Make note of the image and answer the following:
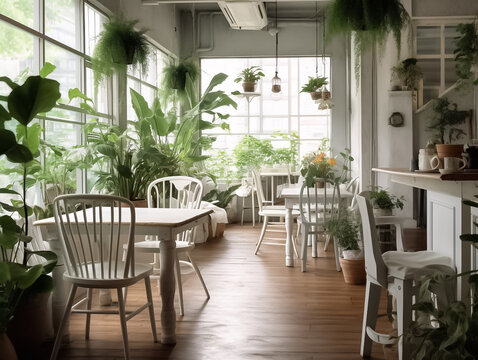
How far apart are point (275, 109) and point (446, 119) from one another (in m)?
2.77

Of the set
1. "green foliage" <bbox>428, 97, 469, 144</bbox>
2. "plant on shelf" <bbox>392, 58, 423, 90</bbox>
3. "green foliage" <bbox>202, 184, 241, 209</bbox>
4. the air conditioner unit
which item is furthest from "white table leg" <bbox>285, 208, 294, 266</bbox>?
"green foliage" <bbox>428, 97, 469, 144</bbox>

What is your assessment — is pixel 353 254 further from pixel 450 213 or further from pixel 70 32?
pixel 70 32

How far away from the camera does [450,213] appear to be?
261cm

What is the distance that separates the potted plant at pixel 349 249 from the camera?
4.54 meters

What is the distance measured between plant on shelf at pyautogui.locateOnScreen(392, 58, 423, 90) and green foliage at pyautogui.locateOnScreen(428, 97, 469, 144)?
0.55 meters

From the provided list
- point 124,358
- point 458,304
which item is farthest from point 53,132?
point 458,304

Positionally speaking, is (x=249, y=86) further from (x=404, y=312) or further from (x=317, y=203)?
(x=404, y=312)

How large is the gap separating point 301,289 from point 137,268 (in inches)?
69.4

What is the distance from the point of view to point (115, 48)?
4.70m

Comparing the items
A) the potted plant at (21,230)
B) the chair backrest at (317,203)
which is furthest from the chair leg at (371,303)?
the chair backrest at (317,203)

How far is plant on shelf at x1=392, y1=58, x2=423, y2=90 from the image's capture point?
673 centimetres

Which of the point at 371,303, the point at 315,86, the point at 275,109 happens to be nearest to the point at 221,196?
the point at 315,86

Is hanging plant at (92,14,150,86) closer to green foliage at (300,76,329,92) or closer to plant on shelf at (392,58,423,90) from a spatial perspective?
green foliage at (300,76,329,92)

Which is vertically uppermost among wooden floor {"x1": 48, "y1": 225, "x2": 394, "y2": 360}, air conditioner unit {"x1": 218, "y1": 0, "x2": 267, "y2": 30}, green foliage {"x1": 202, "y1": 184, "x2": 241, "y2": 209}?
air conditioner unit {"x1": 218, "y1": 0, "x2": 267, "y2": 30}
